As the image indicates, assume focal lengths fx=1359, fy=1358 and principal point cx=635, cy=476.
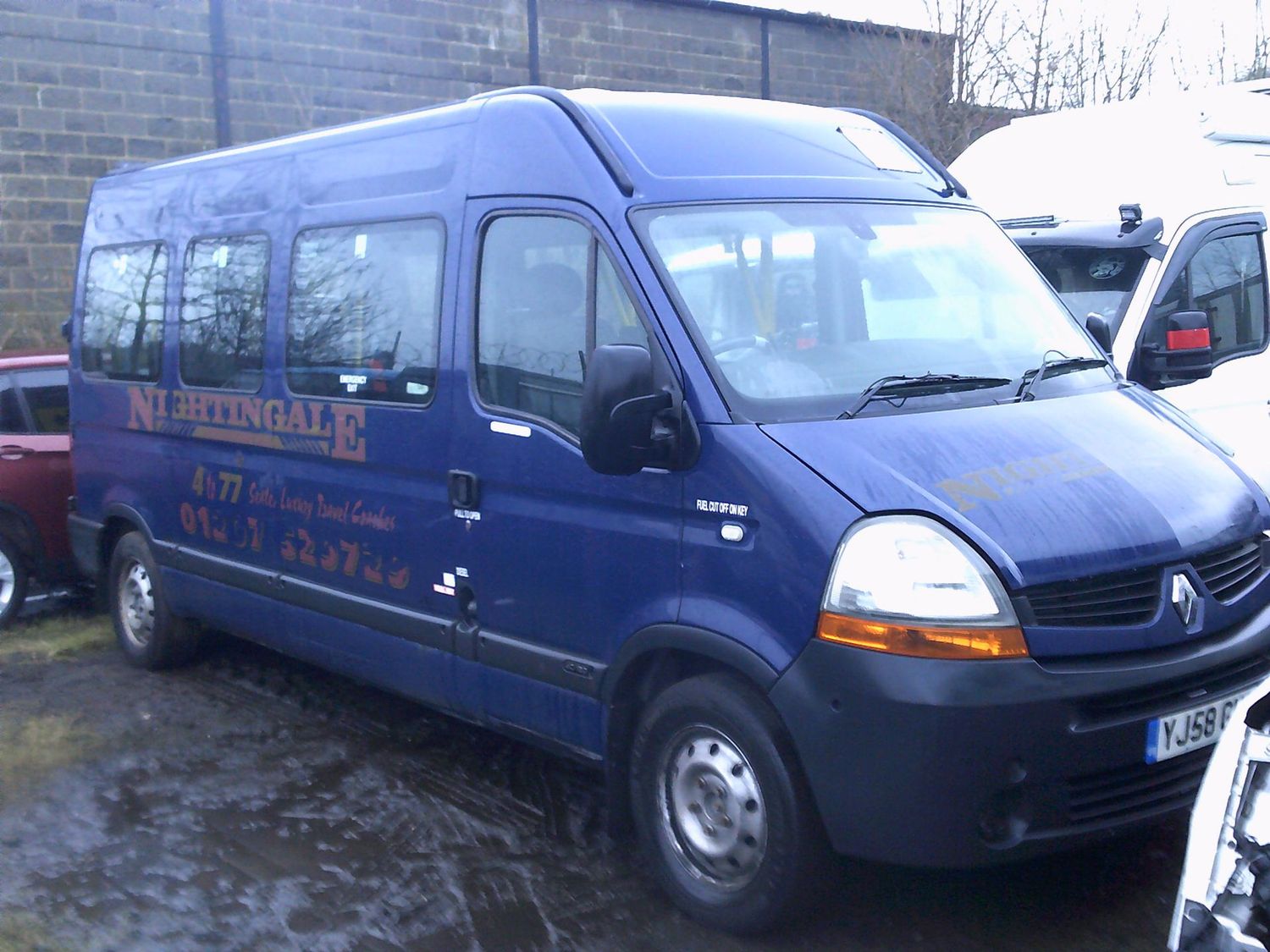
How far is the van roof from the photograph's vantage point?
4582mm

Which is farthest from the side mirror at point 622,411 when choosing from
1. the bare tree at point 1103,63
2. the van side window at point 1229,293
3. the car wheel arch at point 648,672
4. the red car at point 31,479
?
the bare tree at point 1103,63

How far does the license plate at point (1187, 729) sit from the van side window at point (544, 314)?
1.87m

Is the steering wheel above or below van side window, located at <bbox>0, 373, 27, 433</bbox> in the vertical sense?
above

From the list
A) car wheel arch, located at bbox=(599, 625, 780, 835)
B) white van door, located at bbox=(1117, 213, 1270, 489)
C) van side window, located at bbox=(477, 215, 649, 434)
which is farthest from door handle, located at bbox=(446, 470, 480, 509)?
white van door, located at bbox=(1117, 213, 1270, 489)

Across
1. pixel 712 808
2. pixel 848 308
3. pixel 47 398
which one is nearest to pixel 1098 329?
pixel 848 308

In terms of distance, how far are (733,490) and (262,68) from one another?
1255 centimetres

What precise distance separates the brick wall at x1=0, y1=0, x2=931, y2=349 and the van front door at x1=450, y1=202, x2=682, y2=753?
977 cm

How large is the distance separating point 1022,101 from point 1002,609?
731 inches

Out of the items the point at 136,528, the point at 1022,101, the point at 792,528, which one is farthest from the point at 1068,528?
the point at 1022,101

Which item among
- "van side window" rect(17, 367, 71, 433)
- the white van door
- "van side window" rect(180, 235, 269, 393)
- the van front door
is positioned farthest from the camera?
"van side window" rect(17, 367, 71, 433)

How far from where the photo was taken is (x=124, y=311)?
751 cm

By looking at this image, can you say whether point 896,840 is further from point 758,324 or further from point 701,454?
point 758,324

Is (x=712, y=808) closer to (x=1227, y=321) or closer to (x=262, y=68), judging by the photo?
(x=1227, y=321)

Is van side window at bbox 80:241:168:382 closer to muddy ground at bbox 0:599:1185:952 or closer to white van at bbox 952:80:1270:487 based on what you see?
muddy ground at bbox 0:599:1185:952
